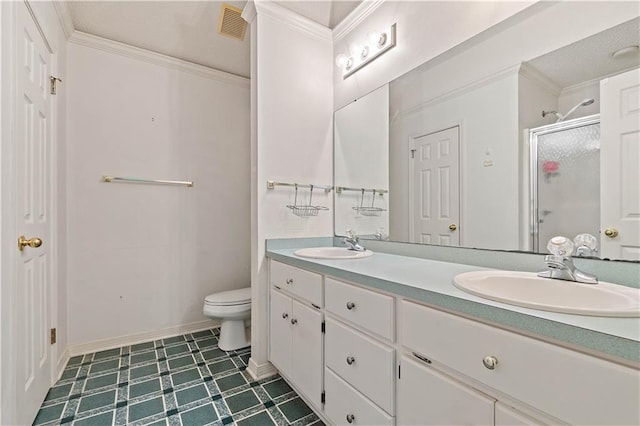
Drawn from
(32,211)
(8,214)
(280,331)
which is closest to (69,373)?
(32,211)

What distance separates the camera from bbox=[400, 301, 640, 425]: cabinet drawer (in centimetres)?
54

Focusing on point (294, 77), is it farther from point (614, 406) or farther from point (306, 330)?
point (614, 406)

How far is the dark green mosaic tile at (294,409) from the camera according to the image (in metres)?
1.49

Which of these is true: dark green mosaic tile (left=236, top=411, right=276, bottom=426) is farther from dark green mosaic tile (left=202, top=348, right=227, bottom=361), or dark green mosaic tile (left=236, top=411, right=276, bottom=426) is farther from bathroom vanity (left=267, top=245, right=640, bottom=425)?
dark green mosaic tile (left=202, top=348, right=227, bottom=361)

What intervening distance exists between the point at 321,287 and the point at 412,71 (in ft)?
4.36

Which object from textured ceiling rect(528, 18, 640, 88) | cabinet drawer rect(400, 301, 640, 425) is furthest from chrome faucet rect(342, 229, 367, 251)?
textured ceiling rect(528, 18, 640, 88)

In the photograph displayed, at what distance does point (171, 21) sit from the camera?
2209 mm

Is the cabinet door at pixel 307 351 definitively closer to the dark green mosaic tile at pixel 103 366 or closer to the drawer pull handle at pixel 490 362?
the drawer pull handle at pixel 490 362

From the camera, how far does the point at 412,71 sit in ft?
5.57

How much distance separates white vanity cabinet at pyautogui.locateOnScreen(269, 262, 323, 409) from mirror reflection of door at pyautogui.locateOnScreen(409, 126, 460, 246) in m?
0.67

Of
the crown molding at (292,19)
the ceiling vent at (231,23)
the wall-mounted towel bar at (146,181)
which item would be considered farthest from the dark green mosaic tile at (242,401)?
the ceiling vent at (231,23)

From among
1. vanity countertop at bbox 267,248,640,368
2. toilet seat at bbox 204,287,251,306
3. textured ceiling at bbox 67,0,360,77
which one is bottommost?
toilet seat at bbox 204,287,251,306

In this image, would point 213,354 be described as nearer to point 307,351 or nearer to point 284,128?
point 307,351

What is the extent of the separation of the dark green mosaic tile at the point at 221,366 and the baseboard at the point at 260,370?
6.0 inches
